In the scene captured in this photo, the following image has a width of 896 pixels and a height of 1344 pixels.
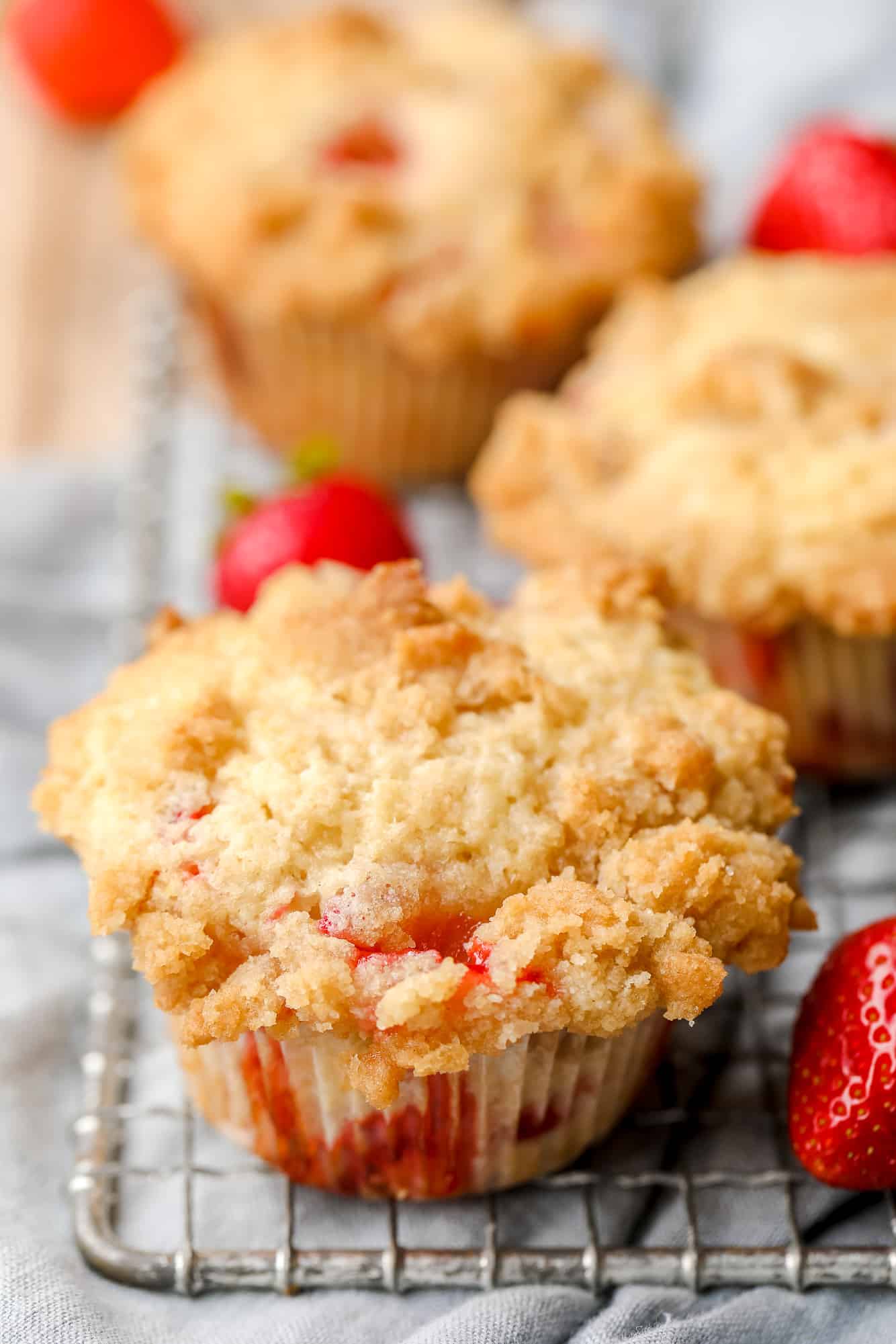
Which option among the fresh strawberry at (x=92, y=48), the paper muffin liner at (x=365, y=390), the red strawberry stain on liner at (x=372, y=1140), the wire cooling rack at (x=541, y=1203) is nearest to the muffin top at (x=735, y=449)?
the paper muffin liner at (x=365, y=390)

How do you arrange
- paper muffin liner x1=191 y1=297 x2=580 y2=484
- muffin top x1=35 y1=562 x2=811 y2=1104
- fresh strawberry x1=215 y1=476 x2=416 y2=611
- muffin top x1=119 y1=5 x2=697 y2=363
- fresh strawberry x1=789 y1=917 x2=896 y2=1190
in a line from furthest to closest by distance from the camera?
paper muffin liner x1=191 y1=297 x2=580 y2=484 → muffin top x1=119 y1=5 x2=697 y2=363 → fresh strawberry x1=215 y1=476 x2=416 y2=611 → fresh strawberry x1=789 y1=917 x2=896 y2=1190 → muffin top x1=35 y1=562 x2=811 y2=1104

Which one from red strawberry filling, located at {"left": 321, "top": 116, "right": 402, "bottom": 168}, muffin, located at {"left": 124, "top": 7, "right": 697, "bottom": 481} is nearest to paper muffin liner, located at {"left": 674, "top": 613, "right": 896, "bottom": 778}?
muffin, located at {"left": 124, "top": 7, "right": 697, "bottom": 481}

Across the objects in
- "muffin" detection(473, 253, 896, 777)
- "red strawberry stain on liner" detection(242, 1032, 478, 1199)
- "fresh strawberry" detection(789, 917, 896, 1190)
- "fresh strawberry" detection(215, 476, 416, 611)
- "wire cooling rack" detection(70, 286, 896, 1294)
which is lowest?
"wire cooling rack" detection(70, 286, 896, 1294)

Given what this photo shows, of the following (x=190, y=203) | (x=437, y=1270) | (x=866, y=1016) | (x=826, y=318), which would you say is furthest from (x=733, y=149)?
(x=437, y=1270)

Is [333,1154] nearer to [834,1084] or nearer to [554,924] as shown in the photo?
[554,924]

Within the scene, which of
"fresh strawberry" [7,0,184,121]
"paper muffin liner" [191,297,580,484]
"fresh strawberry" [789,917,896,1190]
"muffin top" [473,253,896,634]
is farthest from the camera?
"fresh strawberry" [7,0,184,121]

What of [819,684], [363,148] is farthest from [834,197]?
[819,684]

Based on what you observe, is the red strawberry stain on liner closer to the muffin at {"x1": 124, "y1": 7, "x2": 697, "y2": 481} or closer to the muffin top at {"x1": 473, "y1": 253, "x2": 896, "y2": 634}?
the muffin top at {"x1": 473, "y1": 253, "x2": 896, "y2": 634}
